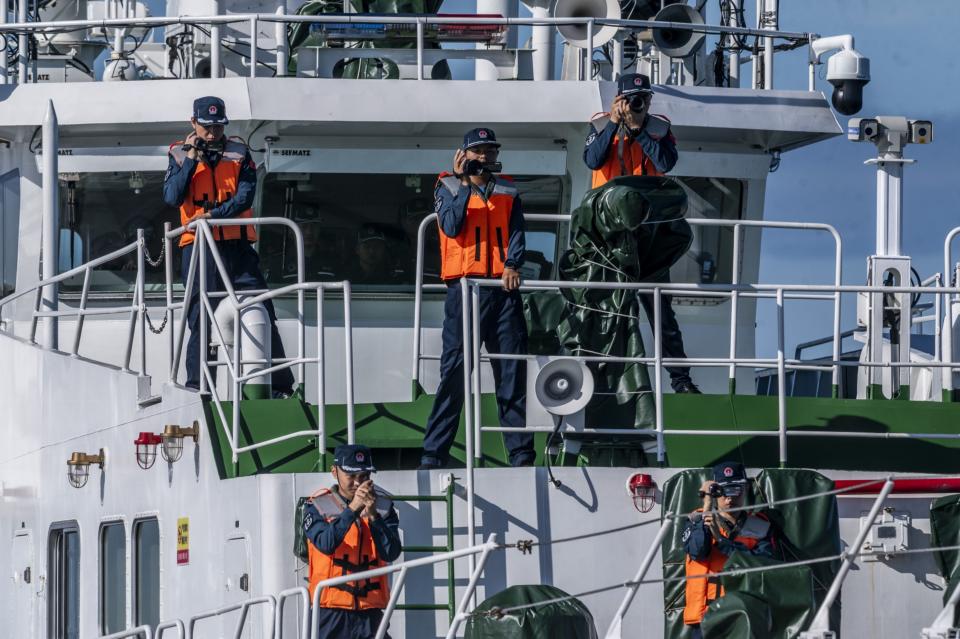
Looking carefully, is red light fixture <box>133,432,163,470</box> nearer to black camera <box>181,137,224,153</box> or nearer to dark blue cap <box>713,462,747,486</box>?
black camera <box>181,137,224,153</box>

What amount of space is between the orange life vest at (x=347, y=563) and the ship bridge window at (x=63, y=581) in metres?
3.44

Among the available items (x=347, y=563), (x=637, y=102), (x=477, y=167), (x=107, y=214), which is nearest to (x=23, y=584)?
(x=107, y=214)

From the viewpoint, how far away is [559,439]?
10109 millimetres

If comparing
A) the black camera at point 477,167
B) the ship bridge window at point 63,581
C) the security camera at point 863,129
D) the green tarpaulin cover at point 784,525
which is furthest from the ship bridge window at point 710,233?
the ship bridge window at point 63,581

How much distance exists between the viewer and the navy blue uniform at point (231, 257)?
37.6 ft

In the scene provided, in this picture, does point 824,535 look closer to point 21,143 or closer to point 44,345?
point 44,345

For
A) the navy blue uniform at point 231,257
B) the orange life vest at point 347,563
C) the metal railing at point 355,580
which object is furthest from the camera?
the navy blue uniform at point 231,257

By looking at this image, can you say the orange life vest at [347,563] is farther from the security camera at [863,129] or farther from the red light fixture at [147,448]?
the security camera at [863,129]

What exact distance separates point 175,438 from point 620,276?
269 cm

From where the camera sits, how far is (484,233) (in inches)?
419

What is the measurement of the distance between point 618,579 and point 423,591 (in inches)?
39.9

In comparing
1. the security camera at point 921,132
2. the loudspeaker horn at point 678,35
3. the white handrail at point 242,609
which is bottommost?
the white handrail at point 242,609

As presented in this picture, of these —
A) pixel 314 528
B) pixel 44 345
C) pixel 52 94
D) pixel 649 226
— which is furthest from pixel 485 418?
pixel 52 94

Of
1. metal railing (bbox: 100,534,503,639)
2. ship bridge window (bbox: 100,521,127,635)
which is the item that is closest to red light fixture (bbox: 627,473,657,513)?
metal railing (bbox: 100,534,503,639)
